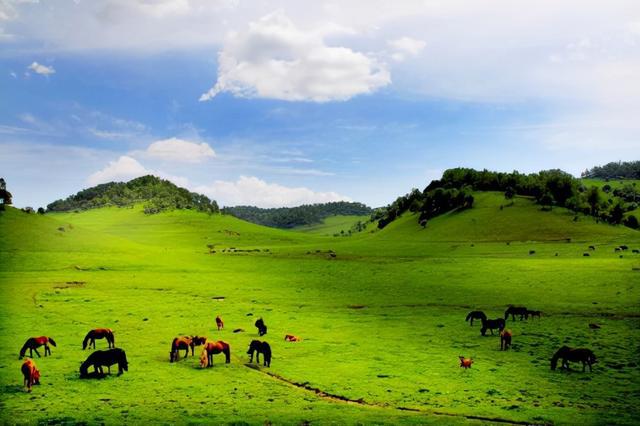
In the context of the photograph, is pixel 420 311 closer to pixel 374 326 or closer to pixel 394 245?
pixel 374 326

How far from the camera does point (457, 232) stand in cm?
→ 14662

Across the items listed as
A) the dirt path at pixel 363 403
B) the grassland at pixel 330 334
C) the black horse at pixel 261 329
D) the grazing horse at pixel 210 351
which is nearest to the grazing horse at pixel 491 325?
the grassland at pixel 330 334

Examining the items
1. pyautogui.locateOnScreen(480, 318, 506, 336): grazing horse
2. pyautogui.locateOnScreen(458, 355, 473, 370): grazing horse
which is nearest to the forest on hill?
pyautogui.locateOnScreen(480, 318, 506, 336): grazing horse

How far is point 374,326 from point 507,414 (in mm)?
21182

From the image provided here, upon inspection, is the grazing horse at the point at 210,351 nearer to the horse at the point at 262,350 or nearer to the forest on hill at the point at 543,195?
the horse at the point at 262,350

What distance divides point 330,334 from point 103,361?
59.3 ft

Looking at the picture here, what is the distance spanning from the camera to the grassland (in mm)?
21844

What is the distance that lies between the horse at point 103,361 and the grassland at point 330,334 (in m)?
0.77

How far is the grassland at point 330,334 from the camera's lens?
21844 mm

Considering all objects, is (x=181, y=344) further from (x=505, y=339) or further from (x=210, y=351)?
(x=505, y=339)

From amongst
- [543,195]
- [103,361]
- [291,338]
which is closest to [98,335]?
[103,361]

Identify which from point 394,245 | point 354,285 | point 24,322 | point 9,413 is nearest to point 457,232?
point 394,245

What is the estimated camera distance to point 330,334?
38.5 metres

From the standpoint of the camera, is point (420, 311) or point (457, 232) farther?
point (457, 232)
